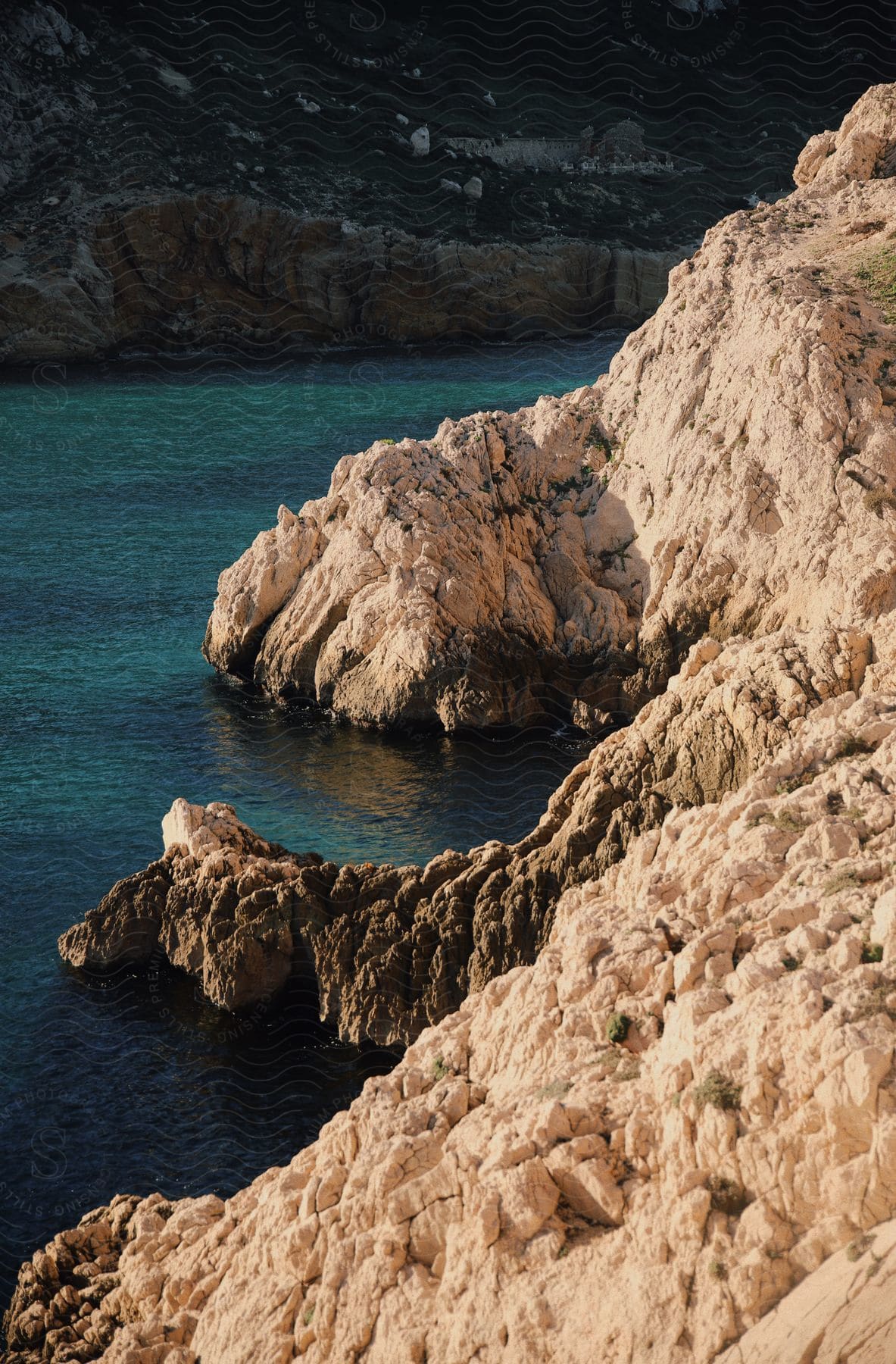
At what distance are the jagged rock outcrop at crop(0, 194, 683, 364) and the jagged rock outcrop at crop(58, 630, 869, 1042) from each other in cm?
5874

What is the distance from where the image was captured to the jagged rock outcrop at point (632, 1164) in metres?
11.3

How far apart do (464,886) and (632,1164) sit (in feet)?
33.1

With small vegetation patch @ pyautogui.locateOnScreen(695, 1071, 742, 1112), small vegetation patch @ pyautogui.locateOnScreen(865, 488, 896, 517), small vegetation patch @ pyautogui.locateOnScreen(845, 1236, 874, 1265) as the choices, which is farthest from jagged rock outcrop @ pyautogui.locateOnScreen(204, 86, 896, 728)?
small vegetation patch @ pyautogui.locateOnScreen(845, 1236, 874, 1265)

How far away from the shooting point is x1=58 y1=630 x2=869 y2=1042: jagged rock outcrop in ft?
71.3

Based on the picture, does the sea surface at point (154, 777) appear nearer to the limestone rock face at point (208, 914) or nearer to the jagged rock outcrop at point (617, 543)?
the limestone rock face at point (208, 914)

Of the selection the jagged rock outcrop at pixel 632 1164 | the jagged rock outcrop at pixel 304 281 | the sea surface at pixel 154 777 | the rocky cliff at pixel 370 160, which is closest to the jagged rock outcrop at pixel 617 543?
the sea surface at pixel 154 777

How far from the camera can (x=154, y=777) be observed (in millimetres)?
33562

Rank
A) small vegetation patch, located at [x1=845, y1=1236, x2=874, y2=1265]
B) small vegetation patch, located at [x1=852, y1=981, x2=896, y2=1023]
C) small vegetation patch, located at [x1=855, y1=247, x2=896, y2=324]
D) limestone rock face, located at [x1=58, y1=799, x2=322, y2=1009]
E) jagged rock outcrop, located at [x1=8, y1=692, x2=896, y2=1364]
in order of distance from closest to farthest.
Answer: small vegetation patch, located at [x1=845, y1=1236, x2=874, y2=1265]
jagged rock outcrop, located at [x1=8, y1=692, x2=896, y2=1364]
small vegetation patch, located at [x1=852, y1=981, x2=896, y2=1023]
limestone rock face, located at [x1=58, y1=799, x2=322, y2=1009]
small vegetation patch, located at [x1=855, y1=247, x2=896, y2=324]

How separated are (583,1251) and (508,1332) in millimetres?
772

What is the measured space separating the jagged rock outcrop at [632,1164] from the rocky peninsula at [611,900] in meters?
0.03

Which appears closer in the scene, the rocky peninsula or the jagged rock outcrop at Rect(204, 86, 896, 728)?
the rocky peninsula

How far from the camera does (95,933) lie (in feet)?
82.9

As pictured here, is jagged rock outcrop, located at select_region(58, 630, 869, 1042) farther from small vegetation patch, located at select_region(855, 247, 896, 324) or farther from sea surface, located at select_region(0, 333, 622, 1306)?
small vegetation patch, located at select_region(855, 247, 896, 324)

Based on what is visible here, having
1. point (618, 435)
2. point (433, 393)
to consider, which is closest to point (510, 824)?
point (618, 435)
